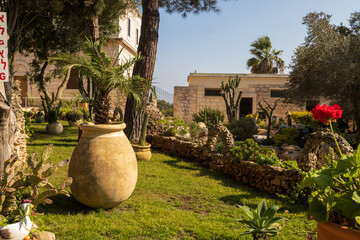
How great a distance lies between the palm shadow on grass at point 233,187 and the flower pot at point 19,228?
10.3 ft

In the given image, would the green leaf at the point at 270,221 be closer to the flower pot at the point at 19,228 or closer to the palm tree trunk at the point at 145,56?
the flower pot at the point at 19,228

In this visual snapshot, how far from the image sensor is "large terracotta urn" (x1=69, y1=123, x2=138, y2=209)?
11.6 ft

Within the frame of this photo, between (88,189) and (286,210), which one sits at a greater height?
(88,189)

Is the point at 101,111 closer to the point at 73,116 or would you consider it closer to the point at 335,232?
the point at 335,232

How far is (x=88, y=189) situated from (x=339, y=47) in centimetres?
1012

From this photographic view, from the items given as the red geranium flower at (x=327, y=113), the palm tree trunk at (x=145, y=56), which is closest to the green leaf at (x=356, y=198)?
the red geranium flower at (x=327, y=113)

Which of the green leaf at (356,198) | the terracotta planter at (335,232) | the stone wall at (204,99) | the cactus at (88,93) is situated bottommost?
the terracotta planter at (335,232)

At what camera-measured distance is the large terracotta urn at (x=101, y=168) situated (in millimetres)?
3539

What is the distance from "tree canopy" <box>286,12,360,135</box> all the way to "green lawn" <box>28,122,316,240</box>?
639cm

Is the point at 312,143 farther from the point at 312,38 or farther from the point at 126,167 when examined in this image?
the point at 312,38

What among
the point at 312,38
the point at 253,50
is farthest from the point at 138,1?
the point at 253,50

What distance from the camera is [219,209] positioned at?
4348 millimetres

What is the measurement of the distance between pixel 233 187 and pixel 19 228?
161 inches

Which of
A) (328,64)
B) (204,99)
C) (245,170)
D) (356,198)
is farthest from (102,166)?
(204,99)
